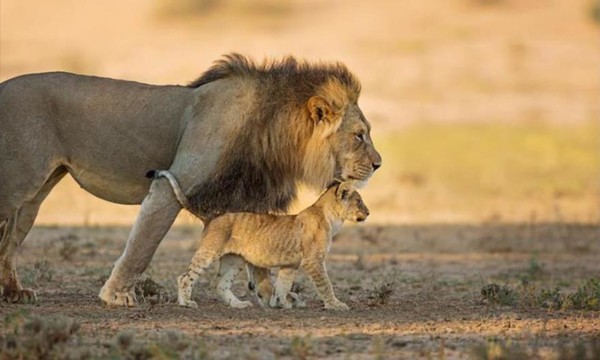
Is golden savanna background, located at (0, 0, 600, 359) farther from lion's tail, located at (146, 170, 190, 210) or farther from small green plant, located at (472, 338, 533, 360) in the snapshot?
lion's tail, located at (146, 170, 190, 210)

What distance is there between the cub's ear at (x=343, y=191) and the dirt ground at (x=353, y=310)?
0.77 meters

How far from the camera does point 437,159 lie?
26.2 metres

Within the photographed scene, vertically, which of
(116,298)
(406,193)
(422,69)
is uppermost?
(422,69)

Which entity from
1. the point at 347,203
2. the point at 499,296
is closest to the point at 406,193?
the point at 499,296

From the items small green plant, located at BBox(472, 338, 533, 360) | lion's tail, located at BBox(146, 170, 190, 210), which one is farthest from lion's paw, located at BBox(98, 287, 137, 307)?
small green plant, located at BBox(472, 338, 533, 360)

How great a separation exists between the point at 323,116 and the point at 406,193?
1267cm

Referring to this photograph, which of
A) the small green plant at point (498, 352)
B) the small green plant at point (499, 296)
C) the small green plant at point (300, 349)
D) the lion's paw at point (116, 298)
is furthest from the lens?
the small green plant at point (499, 296)

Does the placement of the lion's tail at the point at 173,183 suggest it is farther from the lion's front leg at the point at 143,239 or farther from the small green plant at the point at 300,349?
the small green plant at the point at 300,349

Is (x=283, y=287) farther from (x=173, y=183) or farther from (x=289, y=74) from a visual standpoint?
(x=289, y=74)

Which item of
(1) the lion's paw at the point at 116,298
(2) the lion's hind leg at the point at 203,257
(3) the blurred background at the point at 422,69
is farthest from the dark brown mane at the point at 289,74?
(3) the blurred background at the point at 422,69

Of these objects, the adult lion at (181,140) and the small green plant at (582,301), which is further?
the small green plant at (582,301)

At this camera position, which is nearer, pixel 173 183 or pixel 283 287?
pixel 173 183

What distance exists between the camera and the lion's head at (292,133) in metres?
9.77

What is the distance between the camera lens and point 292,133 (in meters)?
9.91
